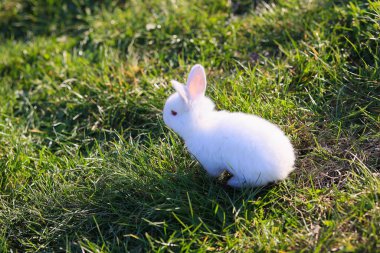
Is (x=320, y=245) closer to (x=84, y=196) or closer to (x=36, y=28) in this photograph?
(x=84, y=196)

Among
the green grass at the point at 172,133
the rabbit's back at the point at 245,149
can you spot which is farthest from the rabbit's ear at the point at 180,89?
the green grass at the point at 172,133

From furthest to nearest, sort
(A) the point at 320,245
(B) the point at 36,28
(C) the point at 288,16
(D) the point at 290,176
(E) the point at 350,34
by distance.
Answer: (B) the point at 36,28 → (C) the point at 288,16 → (E) the point at 350,34 → (D) the point at 290,176 → (A) the point at 320,245

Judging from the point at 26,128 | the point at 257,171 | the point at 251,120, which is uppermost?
the point at 251,120

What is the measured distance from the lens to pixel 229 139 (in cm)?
267

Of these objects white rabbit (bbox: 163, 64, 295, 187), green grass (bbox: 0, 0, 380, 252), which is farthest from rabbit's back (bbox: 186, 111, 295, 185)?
green grass (bbox: 0, 0, 380, 252)

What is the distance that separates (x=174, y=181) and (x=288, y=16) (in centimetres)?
190

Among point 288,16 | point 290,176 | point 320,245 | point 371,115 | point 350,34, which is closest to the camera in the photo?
point 320,245

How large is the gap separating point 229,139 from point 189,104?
1.05 feet

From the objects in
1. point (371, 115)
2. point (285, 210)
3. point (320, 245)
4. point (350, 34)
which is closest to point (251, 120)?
point (285, 210)

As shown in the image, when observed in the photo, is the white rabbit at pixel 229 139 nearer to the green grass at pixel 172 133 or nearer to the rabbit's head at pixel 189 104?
the rabbit's head at pixel 189 104

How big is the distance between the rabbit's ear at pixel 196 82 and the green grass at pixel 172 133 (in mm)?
431

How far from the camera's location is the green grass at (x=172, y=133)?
2662 millimetres

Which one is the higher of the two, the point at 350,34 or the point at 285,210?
the point at 350,34

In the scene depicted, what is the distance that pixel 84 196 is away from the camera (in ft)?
9.80
